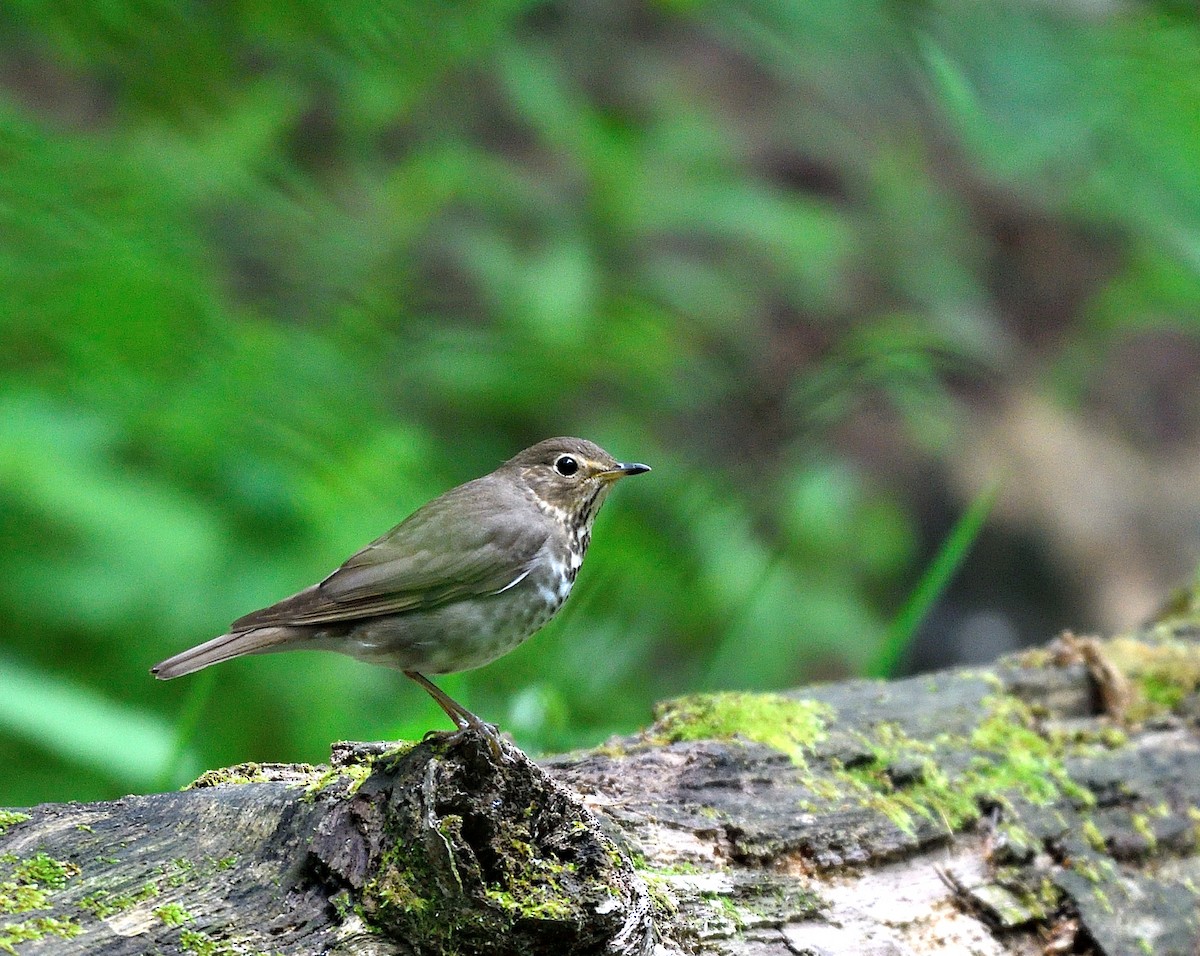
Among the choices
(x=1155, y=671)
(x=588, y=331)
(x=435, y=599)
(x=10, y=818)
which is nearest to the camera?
(x=10, y=818)

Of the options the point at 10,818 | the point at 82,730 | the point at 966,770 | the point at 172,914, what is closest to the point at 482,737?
the point at 172,914

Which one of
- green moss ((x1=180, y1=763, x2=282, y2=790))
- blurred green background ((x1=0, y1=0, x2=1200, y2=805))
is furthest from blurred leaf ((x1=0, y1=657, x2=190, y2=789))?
A: green moss ((x1=180, y1=763, x2=282, y2=790))

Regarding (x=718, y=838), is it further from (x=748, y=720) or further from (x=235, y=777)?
(x=235, y=777)

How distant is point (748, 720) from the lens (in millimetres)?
2973

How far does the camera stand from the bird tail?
2.35 metres

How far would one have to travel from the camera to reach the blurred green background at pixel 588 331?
3.90 m

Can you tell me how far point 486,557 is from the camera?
2.68m

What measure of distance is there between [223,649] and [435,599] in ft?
1.45

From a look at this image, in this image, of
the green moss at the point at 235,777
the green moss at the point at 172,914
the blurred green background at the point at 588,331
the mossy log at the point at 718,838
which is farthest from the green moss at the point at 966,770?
the green moss at the point at 172,914

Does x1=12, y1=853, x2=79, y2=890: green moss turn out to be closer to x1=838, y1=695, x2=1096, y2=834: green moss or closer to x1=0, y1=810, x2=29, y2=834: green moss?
x1=0, y1=810, x2=29, y2=834: green moss

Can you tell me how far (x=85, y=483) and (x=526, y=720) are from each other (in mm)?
1703

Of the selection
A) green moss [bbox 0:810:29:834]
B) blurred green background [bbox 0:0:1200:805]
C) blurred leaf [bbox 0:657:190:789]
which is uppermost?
blurred green background [bbox 0:0:1200:805]

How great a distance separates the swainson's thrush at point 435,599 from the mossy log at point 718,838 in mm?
246

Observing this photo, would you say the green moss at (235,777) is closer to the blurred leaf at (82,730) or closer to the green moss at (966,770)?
the blurred leaf at (82,730)
